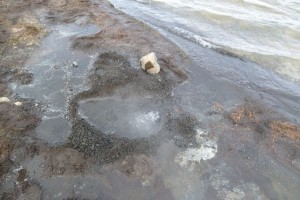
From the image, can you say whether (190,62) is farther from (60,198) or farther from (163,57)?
(60,198)

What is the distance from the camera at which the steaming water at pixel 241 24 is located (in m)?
8.72

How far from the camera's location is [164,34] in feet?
29.0

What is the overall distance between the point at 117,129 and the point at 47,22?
463 centimetres

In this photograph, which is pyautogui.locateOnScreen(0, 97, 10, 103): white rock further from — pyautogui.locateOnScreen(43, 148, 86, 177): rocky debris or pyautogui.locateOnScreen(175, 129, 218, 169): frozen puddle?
pyautogui.locateOnScreen(175, 129, 218, 169): frozen puddle

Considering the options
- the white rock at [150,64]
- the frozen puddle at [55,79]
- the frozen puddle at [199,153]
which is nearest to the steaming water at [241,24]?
the white rock at [150,64]

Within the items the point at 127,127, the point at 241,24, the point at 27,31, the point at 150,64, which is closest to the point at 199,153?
the point at 127,127

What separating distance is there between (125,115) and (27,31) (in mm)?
4120

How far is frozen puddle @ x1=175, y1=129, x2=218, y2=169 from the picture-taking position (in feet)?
16.5

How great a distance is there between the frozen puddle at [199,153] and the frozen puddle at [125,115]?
0.71m

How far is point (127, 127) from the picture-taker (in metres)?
5.49

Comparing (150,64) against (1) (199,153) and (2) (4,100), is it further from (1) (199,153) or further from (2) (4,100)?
(2) (4,100)

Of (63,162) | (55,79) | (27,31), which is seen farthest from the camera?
(27,31)

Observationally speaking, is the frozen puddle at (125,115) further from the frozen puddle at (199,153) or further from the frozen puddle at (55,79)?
Answer: the frozen puddle at (199,153)

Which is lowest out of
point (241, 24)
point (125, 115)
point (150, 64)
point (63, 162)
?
point (63, 162)
